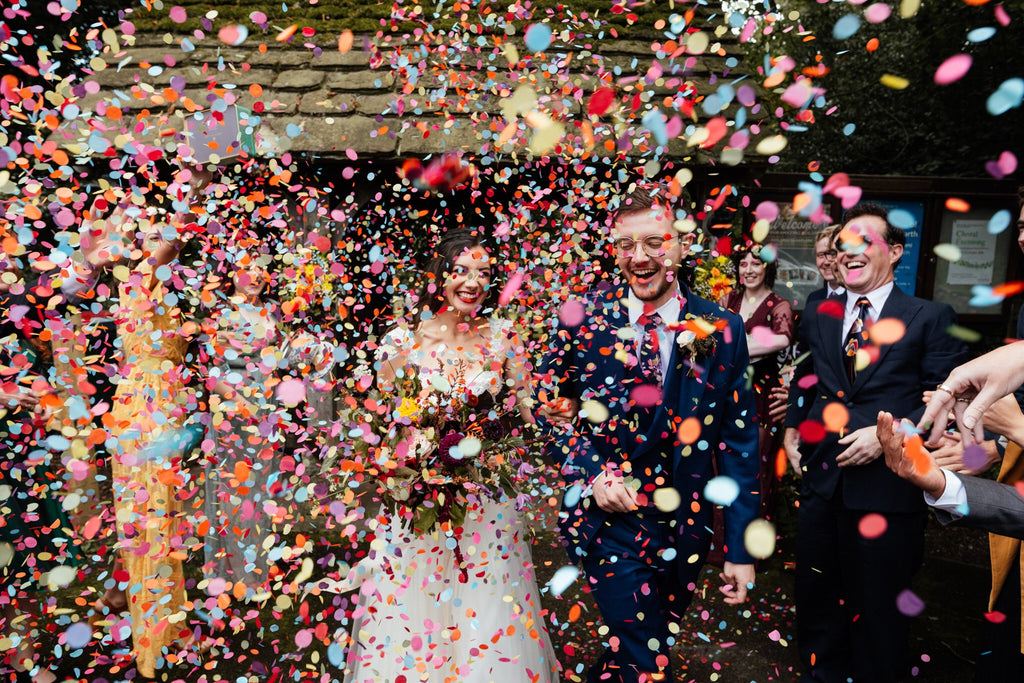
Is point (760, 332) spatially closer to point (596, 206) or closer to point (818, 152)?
point (596, 206)

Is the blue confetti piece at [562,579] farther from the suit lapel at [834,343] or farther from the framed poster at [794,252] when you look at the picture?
the framed poster at [794,252]

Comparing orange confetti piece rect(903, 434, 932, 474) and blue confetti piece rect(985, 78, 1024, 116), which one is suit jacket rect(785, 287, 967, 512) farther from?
blue confetti piece rect(985, 78, 1024, 116)

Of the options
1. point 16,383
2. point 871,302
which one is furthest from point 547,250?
point 16,383

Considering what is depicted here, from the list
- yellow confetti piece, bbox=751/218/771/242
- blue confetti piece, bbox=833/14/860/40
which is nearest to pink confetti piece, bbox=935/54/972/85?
blue confetti piece, bbox=833/14/860/40

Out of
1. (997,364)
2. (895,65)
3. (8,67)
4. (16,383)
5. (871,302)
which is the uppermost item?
(8,67)

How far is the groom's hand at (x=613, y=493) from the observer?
8.88 feet

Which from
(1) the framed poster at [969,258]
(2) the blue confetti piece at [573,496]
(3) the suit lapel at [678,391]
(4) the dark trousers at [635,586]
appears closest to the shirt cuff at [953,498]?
(3) the suit lapel at [678,391]

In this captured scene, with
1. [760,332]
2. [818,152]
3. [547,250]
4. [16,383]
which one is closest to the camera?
[16,383]

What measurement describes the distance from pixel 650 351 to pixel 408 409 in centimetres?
112

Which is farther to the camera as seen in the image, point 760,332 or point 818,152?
point 818,152

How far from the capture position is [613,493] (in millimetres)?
2725

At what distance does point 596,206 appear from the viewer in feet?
14.5

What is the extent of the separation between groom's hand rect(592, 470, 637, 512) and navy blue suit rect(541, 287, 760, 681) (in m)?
0.07

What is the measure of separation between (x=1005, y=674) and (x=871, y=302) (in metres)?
1.76
